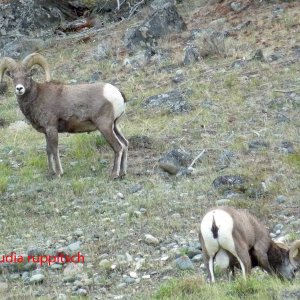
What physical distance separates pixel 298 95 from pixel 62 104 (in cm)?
442

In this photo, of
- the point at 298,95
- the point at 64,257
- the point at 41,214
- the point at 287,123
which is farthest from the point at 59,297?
the point at 298,95

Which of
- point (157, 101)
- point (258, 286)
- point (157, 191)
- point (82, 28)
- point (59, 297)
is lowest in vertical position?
point (82, 28)

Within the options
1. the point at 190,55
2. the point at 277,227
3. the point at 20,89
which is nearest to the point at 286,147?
the point at 277,227

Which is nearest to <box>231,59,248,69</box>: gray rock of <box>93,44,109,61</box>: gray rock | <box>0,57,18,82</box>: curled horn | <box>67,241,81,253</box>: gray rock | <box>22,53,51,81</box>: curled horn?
<box>93,44,109,61</box>: gray rock

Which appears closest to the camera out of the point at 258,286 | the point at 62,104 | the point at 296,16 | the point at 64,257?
the point at 258,286

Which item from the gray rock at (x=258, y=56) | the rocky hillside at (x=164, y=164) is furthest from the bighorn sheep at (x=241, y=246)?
the gray rock at (x=258, y=56)

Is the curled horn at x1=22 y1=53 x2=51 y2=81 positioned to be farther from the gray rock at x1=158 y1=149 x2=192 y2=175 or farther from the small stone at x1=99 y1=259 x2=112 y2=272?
the small stone at x1=99 y1=259 x2=112 y2=272

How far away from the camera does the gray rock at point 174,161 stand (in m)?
11.4

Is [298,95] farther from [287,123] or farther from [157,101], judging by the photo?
[157,101]

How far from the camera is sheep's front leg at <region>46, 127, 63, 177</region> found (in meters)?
11.9

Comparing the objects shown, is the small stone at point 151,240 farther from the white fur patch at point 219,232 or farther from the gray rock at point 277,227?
the white fur patch at point 219,232

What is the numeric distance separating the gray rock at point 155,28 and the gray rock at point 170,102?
197 inches

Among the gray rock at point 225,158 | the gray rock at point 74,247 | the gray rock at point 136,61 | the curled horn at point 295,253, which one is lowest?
the gray rock at point 136,61

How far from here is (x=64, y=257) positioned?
8672mm
